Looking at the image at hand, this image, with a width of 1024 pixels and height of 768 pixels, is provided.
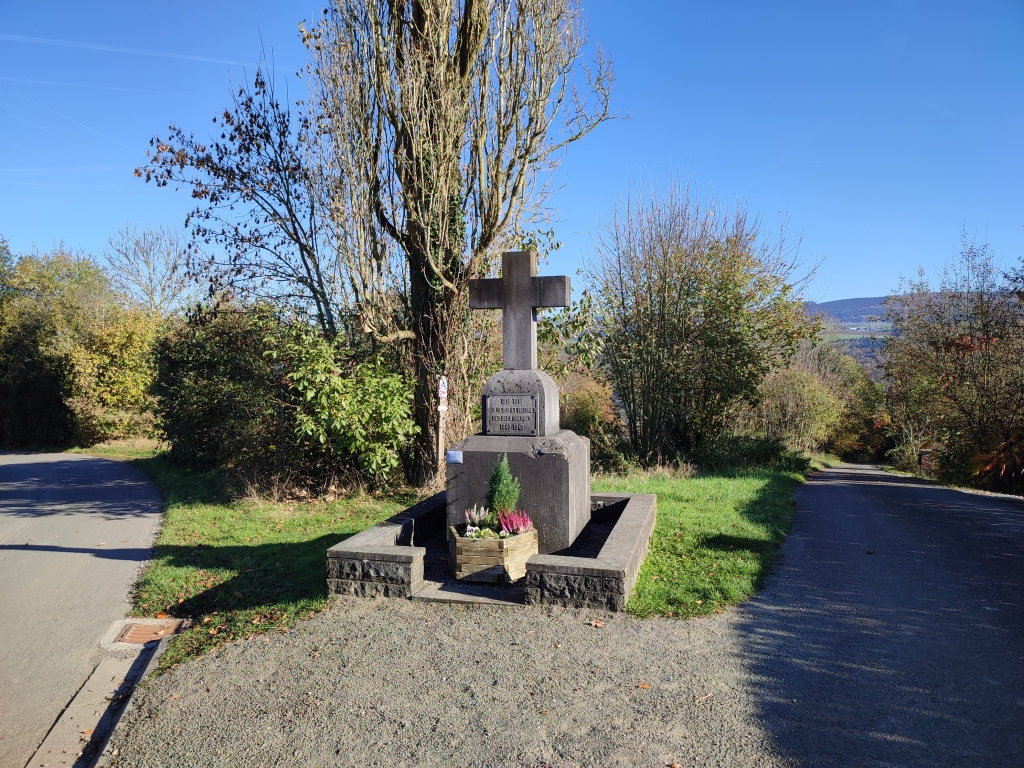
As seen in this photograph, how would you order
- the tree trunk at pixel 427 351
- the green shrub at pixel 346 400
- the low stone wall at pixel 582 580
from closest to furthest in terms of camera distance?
the low stone wall at pixel 582 580
the green shrub at pixel 346 400
the tree trunk at pixel 427 351

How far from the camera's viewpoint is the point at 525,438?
21.5ft

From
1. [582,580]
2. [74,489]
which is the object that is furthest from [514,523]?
[74,489]

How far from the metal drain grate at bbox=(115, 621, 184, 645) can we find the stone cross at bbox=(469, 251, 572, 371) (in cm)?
380

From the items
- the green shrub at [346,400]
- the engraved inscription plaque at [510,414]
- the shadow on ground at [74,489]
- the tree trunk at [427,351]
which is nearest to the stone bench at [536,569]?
the engraved inscription plaque at [510,414]

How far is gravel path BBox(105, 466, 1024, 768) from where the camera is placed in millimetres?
3393

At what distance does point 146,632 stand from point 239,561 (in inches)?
65.0

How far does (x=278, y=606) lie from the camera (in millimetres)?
5602

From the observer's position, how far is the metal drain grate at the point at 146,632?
5.62m

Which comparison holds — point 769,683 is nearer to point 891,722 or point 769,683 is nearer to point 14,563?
point 891,722

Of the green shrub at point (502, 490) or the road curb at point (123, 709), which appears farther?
the green shrub at point (502, 490)

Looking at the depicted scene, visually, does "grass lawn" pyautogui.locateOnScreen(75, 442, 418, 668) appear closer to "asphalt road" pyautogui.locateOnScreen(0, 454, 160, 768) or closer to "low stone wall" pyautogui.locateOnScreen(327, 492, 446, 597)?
"low stone wall" pyautogui.locateOnScreen(327, 492, 446, 597)

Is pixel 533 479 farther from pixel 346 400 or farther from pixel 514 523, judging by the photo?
pixel 346 400

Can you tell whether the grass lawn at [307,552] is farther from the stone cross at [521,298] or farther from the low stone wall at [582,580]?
the stone cross at [521,298]

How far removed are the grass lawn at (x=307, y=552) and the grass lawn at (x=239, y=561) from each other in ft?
0.04
